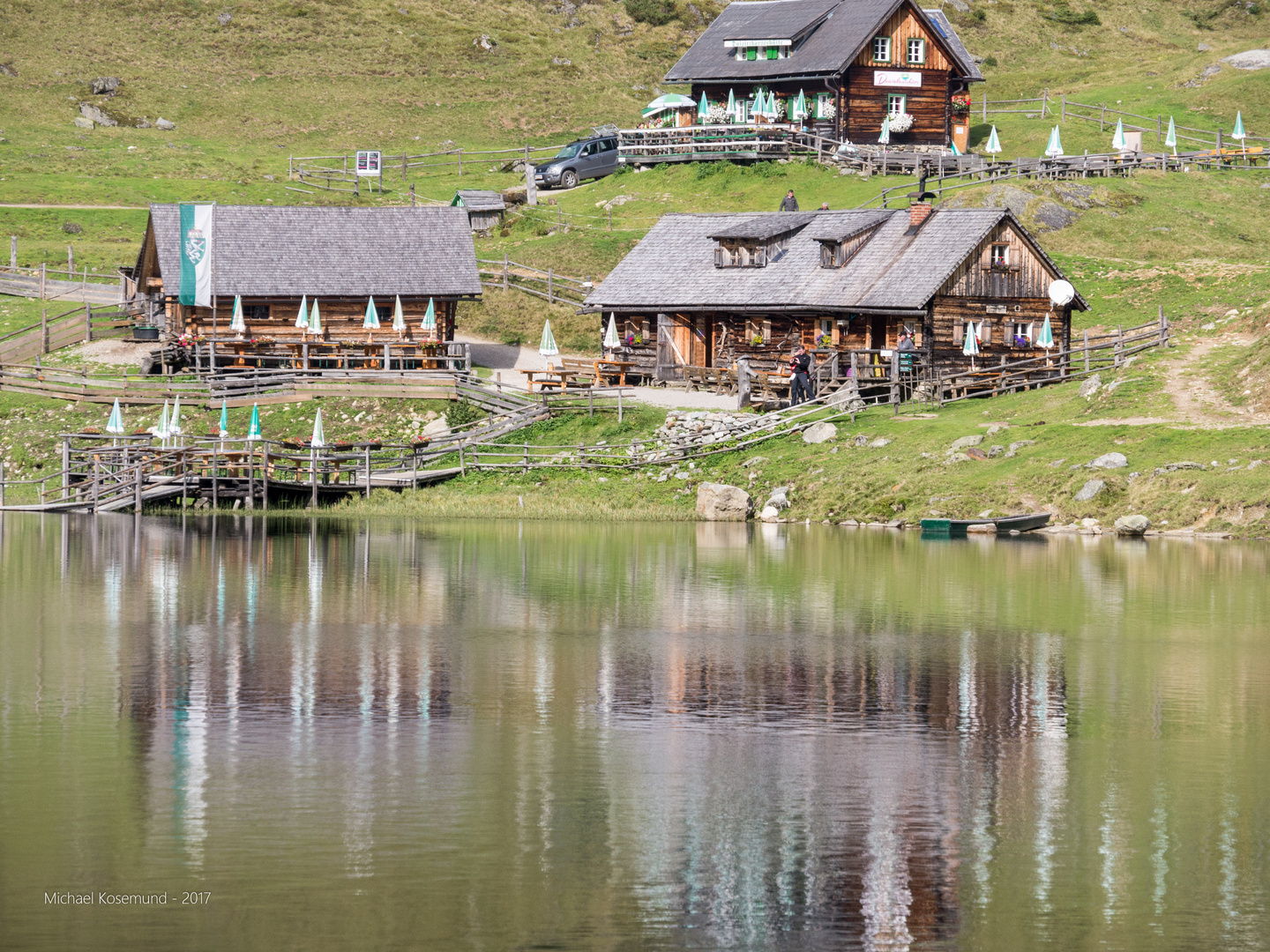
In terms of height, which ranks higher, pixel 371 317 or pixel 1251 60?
pixel 1251 60

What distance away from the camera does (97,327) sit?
65875mm

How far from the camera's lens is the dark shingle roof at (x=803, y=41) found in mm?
81000

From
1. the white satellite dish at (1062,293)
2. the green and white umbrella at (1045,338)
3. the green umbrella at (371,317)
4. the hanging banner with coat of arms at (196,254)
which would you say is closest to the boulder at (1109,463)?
the green and white umbrella at (1045,338)

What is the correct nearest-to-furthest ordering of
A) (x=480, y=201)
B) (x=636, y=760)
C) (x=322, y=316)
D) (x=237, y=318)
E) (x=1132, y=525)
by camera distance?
(x=636, y=760) < (x=1132, y=525) < (x=237, y=318) < (x=322, y=316) < (x=480, y=201)

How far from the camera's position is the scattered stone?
88875 mm

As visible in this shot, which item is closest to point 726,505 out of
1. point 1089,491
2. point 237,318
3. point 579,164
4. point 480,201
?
point 1089,491

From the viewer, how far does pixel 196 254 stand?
61656 millimetres

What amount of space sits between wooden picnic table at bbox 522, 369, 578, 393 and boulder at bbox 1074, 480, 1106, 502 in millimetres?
18760

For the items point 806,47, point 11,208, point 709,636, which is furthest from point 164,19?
point 709,636

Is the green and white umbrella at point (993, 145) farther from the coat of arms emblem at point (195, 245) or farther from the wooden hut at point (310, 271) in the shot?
the coat of arms emblem at point (195, 245)

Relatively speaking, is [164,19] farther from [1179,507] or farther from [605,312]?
[1179,507]

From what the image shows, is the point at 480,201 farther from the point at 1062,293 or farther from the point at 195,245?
the point at 1062,293

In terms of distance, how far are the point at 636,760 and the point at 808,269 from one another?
41071mm

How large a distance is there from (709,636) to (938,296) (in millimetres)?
29238
